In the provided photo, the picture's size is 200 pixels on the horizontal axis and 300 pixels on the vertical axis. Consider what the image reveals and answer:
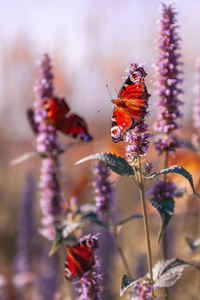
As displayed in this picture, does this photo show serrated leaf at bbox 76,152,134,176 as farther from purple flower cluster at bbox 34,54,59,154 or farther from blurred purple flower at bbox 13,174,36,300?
blurred purple flower at bbox 13,174,36,300

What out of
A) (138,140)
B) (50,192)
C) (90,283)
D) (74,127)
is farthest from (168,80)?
(50,192)

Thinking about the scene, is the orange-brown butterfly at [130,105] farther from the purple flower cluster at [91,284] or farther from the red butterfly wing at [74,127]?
the red butterfly wing at [74,127]

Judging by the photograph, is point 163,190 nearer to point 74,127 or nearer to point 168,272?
point 168,272

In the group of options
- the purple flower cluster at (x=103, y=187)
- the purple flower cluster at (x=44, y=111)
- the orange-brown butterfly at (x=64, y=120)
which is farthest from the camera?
the purple flower cluster at (x=44, y=111)

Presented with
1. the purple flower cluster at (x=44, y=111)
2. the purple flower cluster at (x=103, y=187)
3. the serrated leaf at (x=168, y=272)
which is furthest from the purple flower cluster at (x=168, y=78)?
the purple flower cluster at (x=44, y=111)

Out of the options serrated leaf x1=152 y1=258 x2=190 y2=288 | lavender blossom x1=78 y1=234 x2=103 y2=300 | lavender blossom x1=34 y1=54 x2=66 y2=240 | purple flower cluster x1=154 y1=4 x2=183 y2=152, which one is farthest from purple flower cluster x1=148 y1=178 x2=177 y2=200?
lavender blossom x1=34 y1=54 x2=66 y2=240

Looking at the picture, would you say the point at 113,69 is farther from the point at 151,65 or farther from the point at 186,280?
the point at 151,65
